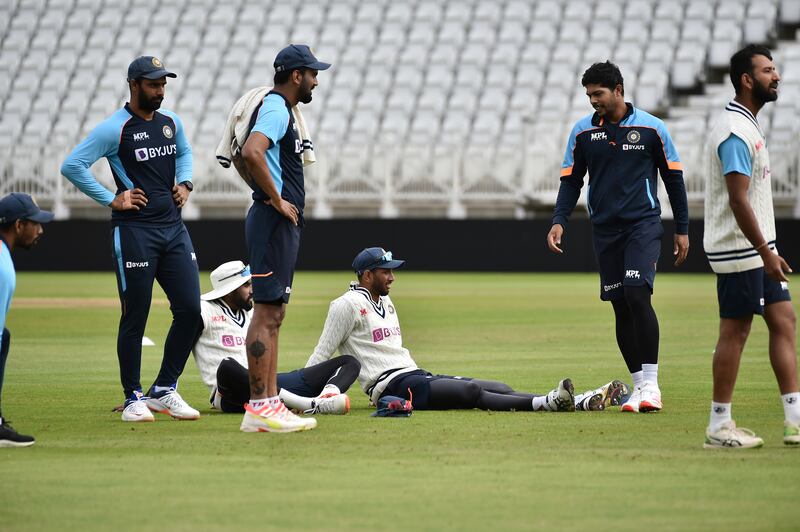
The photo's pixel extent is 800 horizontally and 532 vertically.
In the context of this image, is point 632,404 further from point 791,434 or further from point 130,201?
point 130,201

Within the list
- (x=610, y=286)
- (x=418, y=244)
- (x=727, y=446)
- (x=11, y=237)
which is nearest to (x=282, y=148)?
(x=11, y=237)

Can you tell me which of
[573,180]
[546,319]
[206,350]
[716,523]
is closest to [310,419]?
[206,350]

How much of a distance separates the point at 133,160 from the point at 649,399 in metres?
3.67

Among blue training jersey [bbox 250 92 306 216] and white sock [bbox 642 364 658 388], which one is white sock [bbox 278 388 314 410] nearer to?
blue training jersey [bbox 250 92 306 216]

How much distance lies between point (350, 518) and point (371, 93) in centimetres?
3160

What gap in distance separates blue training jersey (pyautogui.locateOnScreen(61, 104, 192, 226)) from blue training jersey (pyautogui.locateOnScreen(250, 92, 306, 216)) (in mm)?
1198

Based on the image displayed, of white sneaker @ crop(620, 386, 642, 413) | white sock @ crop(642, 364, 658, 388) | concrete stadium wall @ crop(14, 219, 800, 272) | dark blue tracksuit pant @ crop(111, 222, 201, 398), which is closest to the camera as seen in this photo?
dark blue tracksuit pant @ crop(111, 222, 201, 398)

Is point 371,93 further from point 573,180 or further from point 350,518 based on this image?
point 350,518

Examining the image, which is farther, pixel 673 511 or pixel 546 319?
pixel 546 319

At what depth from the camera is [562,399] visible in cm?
877

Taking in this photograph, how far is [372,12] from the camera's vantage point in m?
39.4

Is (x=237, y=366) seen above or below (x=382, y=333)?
below

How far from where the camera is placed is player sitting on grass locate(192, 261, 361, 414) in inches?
352

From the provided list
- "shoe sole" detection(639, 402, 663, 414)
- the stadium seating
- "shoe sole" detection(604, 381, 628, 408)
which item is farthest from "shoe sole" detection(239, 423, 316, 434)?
→ the stadium seating
